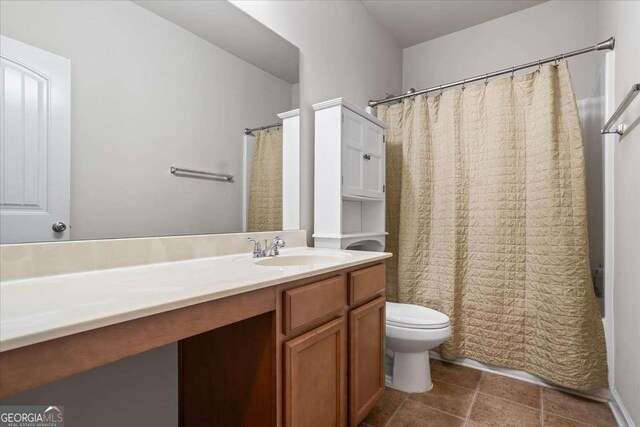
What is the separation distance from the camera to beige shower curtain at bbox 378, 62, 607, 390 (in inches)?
70.0

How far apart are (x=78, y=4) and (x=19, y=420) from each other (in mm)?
1217

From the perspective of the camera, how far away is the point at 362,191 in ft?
6.64

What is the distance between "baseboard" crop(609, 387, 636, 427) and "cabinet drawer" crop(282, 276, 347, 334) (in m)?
1.39

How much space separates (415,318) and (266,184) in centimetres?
115

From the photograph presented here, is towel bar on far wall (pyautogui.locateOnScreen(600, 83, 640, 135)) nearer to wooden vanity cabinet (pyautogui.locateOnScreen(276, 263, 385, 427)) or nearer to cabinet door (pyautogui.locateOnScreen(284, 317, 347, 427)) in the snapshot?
wooden vanity cabinet (pyautogui.locateOnScreen(276, 263, 385, 427))

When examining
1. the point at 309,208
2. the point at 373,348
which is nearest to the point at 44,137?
the point at 309,208

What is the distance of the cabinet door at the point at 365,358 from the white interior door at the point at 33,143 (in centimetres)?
112

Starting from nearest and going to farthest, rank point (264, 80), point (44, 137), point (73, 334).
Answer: point (73, 334), point (44, 137), point (264, 80)

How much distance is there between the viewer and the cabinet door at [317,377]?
1.04 m

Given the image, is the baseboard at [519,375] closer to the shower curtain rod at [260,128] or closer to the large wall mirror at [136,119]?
the large wall mirror at [136,119]

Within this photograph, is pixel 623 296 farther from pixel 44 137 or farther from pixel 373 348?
pixel 44 137

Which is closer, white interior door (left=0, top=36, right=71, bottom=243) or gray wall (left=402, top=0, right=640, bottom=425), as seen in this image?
white interior door (left=0, top=36, right=71, bottom=243)

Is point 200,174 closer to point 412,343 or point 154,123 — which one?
point 154,123

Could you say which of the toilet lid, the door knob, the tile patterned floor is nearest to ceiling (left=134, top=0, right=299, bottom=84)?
the door knob
